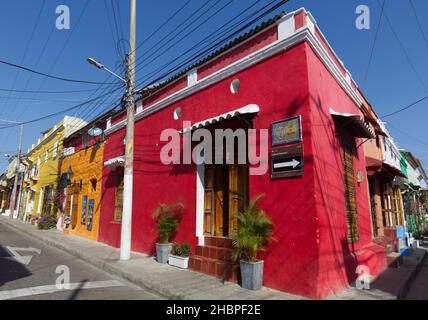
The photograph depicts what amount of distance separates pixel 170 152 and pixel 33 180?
21153 mm

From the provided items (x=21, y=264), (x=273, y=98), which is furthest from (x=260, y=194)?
(x=21, y=264)

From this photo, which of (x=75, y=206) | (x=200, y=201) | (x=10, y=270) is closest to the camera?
(x=10, y=270)

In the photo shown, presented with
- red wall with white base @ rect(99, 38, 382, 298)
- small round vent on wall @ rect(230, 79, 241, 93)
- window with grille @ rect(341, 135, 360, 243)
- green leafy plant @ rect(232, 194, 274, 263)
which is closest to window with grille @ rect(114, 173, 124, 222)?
red wall with white base @ rect(99, 38, 382, 298)

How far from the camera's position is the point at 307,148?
19.2ft

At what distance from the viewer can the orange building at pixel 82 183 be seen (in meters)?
13.9

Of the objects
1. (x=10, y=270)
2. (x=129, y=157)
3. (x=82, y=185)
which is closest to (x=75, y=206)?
(x=82, y=185)

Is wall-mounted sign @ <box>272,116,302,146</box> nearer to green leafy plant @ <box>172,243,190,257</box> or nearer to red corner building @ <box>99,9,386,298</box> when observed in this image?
red corner building @ <box>99,9,386,298</box>

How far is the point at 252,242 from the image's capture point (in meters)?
5.70

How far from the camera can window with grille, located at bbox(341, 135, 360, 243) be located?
7.41 meters

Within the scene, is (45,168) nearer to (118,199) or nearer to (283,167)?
(118,199)

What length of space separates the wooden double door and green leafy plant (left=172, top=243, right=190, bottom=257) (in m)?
0.65

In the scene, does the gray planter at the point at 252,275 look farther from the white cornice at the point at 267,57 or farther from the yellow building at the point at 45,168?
the yellow building at the point at 45,168

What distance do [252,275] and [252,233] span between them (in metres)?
0.78

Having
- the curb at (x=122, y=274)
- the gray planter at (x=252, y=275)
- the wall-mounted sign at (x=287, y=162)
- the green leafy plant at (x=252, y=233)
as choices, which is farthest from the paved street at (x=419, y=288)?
the curb at (x=122, y=274)
